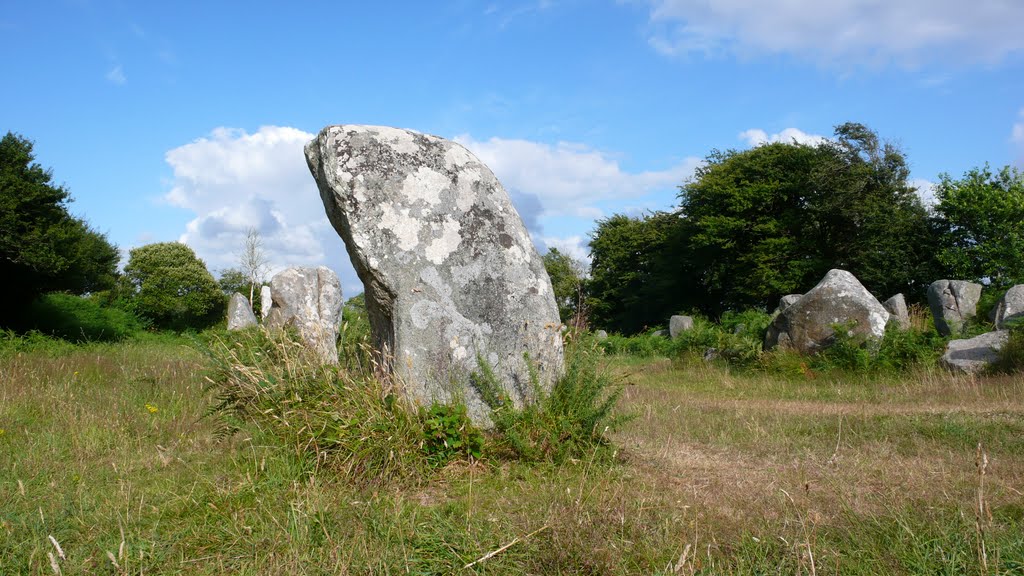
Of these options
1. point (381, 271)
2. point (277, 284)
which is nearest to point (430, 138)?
point (381, 271)

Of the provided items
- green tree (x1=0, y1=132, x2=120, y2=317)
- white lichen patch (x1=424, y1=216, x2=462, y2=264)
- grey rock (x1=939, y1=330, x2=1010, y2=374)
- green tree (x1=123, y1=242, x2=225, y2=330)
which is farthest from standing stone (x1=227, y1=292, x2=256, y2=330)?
grey rock (x1=939, y1=330, x2=1010, y2=374)

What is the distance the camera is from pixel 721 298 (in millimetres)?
33875

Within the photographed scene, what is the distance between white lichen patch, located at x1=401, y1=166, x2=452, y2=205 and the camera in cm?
569

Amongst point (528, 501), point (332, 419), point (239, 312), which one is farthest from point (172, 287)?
point (528, 501)

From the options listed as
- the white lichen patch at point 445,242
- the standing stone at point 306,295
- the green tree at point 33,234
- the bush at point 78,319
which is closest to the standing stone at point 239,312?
the bush at point 78,319

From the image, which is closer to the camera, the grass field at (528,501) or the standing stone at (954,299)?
the grass field at (528,501)

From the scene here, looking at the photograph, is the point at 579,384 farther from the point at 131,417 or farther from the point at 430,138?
the point at 131,417

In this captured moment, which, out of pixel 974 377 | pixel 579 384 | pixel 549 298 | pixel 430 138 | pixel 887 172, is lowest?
pixel 974 377

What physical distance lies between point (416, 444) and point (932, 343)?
32.9 feet

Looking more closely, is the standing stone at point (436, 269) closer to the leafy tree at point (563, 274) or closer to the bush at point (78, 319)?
the bush at point (78, 319)

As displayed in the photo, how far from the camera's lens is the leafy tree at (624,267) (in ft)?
121

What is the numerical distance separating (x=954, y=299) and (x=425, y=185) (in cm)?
1720

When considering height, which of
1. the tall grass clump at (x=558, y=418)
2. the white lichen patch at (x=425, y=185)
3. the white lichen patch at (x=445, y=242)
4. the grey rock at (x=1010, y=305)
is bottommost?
the tall grass clump at (x=558, y=418)

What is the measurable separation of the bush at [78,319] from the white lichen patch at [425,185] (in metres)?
15.6
